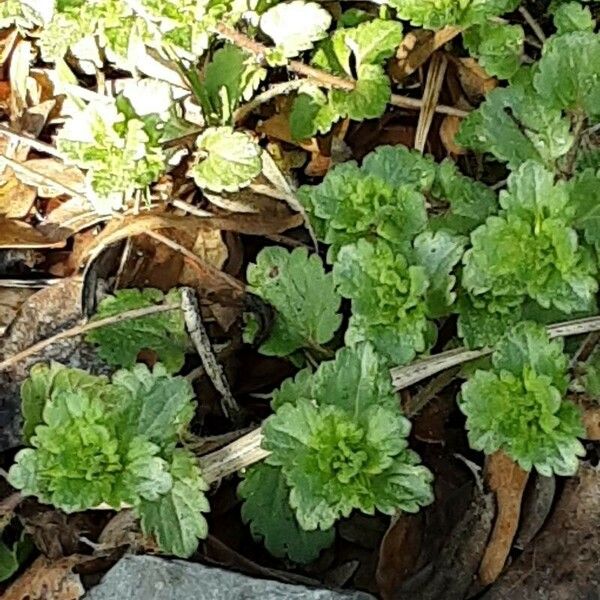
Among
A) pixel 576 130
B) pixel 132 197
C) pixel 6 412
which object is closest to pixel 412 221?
pixel 576 130

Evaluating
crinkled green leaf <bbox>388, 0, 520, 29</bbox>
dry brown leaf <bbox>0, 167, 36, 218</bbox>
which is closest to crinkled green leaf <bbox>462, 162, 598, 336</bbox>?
crinkled green leaf <bbox>388, 0, 520, 29</bbox>

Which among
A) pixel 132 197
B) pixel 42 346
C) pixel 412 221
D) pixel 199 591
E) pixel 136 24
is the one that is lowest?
pixel 199 591

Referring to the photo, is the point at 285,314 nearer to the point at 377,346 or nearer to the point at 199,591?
the point at 377,346

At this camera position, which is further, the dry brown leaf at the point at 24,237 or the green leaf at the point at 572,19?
the dry brown leaf at the point at 24,237

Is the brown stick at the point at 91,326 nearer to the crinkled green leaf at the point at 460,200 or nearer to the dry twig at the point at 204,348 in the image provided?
the dry twig at the point at 204,348

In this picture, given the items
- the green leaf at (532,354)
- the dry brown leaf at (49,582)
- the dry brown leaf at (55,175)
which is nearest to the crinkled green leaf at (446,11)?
the green leaf at (532,354)

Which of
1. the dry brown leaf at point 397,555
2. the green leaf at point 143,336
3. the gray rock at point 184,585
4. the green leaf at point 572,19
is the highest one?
the green leaf at point 572,19
